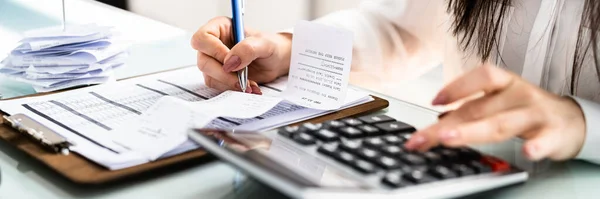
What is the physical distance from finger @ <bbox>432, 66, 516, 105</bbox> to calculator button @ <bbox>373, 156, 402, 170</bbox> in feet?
0.34

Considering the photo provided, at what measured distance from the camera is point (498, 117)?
1.96 feet

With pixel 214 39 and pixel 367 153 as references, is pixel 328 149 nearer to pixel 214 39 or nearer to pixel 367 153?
pixel 367 153

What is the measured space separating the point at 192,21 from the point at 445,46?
1.26 metres

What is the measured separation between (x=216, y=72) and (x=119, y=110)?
0.16m

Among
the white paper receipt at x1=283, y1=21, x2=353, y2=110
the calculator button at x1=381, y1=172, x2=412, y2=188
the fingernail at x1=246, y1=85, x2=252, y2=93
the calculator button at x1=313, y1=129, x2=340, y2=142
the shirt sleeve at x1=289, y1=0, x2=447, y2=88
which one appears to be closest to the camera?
the calculator button at x1=381, y1=172, x2=412, y2=188

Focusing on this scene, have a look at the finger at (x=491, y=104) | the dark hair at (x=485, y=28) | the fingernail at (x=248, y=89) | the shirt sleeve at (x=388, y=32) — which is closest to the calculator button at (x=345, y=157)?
the finger at (x=491, y=104)

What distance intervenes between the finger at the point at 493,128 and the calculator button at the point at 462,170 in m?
0.02

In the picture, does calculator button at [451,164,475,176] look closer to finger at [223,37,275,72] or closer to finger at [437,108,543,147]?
finger at [437,108,543,147]

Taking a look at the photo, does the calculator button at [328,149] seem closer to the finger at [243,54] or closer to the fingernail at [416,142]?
the fingernail at [416,142]

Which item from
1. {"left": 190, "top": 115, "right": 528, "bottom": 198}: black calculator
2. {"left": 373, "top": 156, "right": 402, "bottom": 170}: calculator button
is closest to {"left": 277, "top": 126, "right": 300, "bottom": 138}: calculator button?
{"left": 190, "top": 115, "right": 528, "bottom": 198}: black calculator

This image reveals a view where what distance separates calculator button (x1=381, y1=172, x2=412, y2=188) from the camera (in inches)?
20.6

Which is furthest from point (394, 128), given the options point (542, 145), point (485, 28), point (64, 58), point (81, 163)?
point (64, 58)

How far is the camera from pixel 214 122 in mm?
749

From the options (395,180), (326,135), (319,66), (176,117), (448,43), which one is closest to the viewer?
(395,180)
